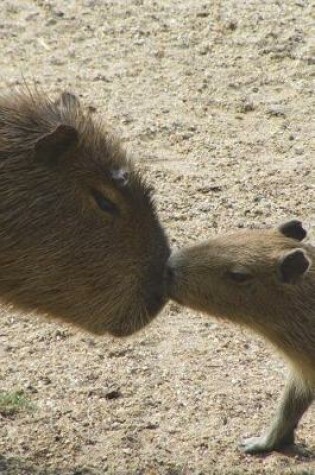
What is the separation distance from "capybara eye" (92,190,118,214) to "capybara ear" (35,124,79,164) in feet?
0.77

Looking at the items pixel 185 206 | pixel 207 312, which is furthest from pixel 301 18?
pixel 207 312

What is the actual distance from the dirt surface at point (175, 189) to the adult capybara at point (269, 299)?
0.25 m

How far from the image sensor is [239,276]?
5.70 m

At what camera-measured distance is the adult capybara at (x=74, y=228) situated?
5047 millimetres

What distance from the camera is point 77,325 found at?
5.35 m

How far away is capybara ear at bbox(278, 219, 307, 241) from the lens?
586 centimetres

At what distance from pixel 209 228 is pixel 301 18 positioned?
320 centimetres

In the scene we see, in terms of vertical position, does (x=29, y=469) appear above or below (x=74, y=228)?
below

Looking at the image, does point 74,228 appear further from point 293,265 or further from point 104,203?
point 293,265

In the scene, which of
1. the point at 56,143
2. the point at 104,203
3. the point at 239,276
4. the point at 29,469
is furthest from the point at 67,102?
the point at 29,469

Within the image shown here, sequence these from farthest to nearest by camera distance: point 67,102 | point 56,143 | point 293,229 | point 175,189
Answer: point 175,189
point 293,229
point 67,102
point 56,143

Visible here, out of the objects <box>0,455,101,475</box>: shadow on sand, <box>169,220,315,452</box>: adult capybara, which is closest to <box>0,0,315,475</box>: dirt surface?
→ <box>0,455,101,475</box>: shadow on sand

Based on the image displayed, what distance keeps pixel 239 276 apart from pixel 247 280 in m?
0.05

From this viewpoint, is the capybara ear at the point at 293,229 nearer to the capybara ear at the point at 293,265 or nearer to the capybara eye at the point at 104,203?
the capybara ear at the point at 293,265
